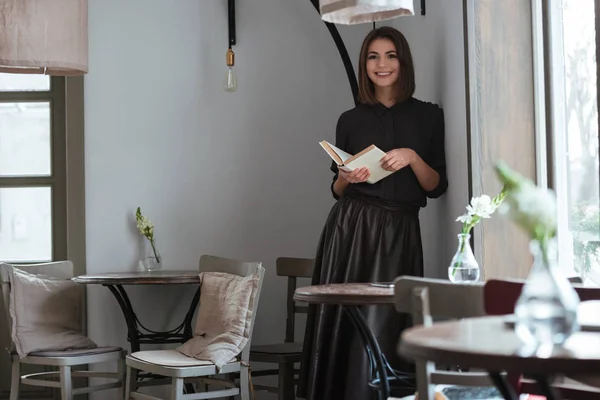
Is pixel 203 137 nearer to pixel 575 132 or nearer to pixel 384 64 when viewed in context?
pixel 384 64

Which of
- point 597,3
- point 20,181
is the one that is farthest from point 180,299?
point 597,3

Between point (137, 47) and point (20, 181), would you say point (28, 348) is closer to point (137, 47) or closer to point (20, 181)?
point (20, 181)

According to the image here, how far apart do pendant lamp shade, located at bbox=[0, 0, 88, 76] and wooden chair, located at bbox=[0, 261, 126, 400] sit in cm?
133

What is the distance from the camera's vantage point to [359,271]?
3.80 metres

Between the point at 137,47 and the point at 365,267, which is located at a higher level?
the point at 137,47

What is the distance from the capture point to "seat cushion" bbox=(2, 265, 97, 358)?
4.50m

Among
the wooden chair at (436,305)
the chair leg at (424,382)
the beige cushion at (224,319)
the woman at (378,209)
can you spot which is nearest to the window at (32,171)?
the beige cushion at (224,319)

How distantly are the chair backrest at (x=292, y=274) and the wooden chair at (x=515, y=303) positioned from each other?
2437 mm

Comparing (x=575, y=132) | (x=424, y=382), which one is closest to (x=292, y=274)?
(x=575, y=132)

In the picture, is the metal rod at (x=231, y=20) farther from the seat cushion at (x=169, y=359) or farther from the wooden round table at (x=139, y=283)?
the seat cushion at (x=169, y=359)

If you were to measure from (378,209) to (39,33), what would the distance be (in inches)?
62.8

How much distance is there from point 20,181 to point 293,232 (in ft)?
5.32

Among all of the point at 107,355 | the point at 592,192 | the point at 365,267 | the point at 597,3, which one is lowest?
the point at 107,355

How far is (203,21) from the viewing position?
207 inches
